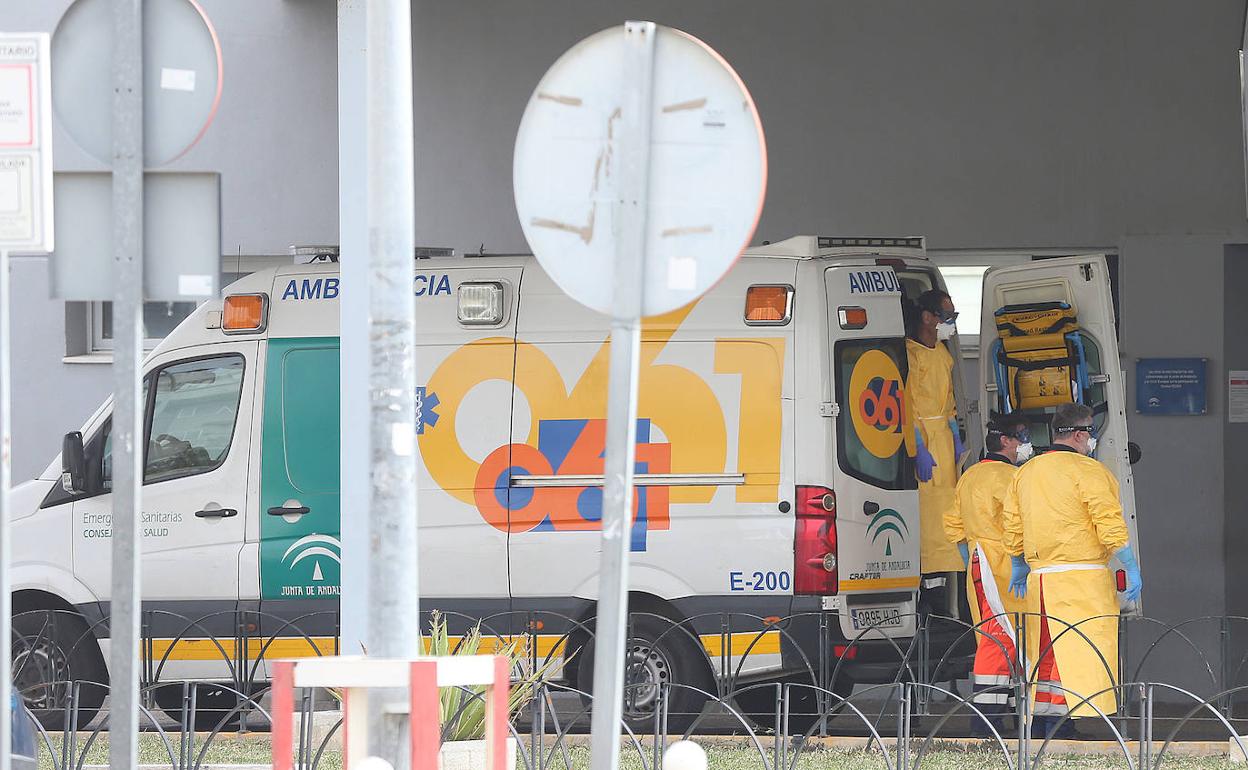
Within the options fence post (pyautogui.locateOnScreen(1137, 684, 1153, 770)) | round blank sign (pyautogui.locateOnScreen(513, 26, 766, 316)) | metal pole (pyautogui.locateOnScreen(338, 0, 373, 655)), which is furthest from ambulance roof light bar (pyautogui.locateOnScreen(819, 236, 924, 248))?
round blank sign (pyautogui.locateOnScreen(513, 26, 766, 316))

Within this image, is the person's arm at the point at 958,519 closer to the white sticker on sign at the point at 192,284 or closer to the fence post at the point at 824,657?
the fence post at the point at 824,657

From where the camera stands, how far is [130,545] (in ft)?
13.9

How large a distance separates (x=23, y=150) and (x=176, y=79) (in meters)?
0.44

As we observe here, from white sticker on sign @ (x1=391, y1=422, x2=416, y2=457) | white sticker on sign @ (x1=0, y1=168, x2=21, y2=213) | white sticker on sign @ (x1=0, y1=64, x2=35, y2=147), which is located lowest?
white sticker on sign @ (x1=391, y1=422, x2=416, y2=457)

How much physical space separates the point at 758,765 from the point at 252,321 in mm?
3723

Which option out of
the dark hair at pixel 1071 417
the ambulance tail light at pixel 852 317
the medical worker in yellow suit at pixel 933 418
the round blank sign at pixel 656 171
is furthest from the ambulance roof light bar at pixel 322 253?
the round blank sign at pixel 656 171

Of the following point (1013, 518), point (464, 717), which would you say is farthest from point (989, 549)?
point (464, 717)

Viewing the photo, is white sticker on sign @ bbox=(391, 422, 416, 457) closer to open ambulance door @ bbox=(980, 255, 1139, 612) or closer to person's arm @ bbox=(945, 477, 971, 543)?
person's arm @ bbox=(945, 477, 971, 543)

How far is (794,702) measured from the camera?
9.67 meters

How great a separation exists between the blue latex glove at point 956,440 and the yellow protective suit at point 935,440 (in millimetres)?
41

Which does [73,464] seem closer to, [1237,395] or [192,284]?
[192,284]

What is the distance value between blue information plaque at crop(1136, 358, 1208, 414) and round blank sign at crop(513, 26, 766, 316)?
8373 mm

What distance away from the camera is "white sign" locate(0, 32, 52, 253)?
4453 millimetres

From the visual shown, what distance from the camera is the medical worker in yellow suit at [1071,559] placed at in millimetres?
8469
